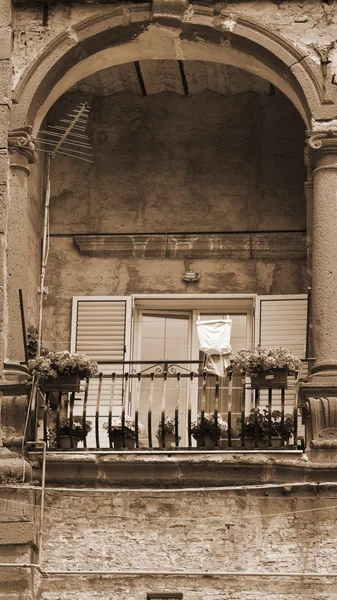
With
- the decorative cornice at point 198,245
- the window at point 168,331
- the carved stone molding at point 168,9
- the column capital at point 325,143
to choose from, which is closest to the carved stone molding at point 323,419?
the window at point 168,331

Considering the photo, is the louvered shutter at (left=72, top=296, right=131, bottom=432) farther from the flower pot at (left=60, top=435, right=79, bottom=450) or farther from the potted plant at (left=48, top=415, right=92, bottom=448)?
the flower pot at (left=60, top=435, right=79, bottom=450)

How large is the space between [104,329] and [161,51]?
277 cm

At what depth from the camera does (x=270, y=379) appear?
16797mm

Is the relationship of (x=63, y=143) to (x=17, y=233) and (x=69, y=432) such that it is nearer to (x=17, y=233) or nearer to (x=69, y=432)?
(x=17, y=233)

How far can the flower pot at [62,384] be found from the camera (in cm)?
1688

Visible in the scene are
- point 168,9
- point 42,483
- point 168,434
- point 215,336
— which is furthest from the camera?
point 168,9

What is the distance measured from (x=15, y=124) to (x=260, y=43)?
94.5 inches

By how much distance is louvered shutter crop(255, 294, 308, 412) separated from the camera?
1855cm

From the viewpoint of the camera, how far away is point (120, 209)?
1955cm

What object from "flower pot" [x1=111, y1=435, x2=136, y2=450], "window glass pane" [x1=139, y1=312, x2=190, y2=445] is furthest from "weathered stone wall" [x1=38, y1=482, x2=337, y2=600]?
"window glass pane" [x1=139, y1=312, x2=190, y2=445]

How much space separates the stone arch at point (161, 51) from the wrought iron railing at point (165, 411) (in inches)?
102

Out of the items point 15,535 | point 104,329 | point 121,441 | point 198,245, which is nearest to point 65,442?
point 121,441

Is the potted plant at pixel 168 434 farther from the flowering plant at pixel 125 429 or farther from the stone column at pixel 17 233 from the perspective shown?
the stone column at pixel 17 233

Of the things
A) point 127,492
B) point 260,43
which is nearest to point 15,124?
point 260,43
